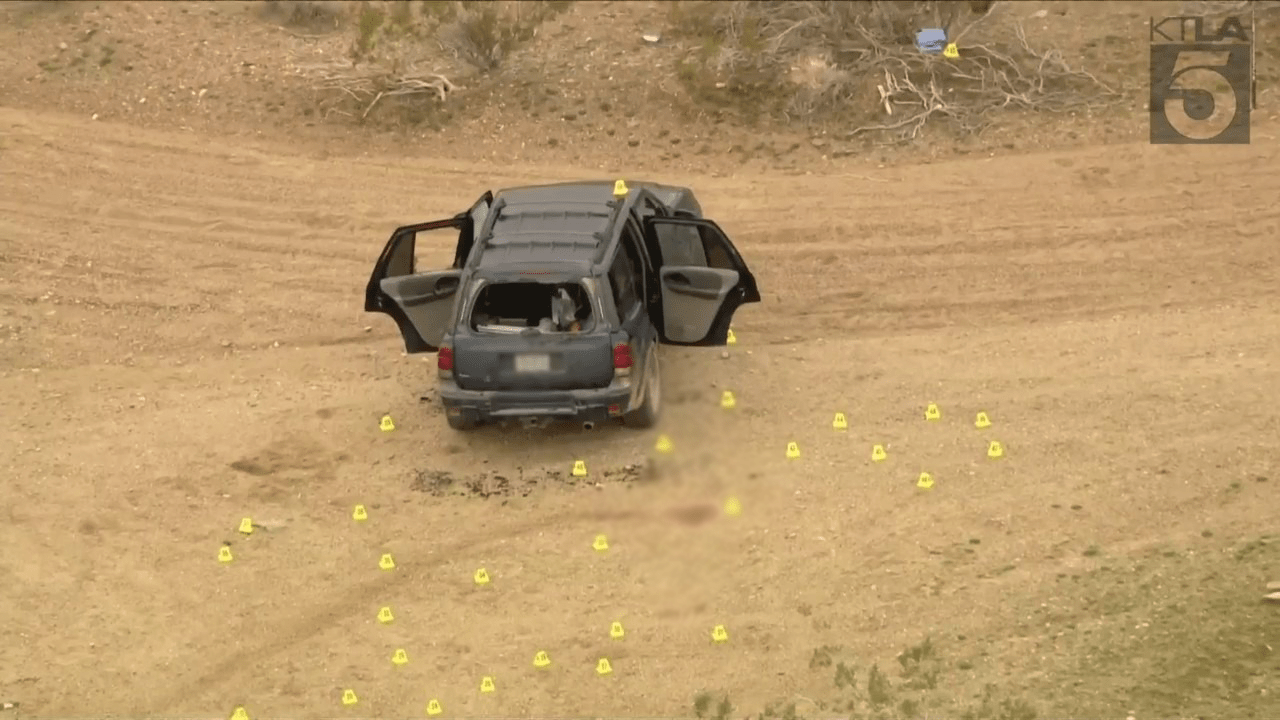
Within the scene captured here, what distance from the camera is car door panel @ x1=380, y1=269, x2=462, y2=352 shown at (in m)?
13.0

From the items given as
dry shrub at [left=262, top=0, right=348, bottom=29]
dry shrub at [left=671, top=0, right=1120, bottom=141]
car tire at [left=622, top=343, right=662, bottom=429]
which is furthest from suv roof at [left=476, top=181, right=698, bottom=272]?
dry shrub at [left=262, top=0, right=348, bottom=29]

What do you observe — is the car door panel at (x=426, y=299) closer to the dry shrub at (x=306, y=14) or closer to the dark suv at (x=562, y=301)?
the dark suv at (x=562, y=301)

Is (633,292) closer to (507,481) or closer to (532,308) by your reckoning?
(532,308)

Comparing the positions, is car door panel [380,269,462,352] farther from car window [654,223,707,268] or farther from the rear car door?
car window [654,223,707,268]

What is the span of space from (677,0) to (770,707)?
12.8 meters

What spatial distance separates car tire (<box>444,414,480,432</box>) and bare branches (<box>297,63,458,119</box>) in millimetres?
7162

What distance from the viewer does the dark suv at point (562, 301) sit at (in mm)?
12109

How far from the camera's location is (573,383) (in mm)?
12125

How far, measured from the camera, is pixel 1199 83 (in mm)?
18641

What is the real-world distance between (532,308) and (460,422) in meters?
1.03

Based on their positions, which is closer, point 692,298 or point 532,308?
point 532,308

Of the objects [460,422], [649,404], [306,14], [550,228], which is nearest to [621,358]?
[649,404]

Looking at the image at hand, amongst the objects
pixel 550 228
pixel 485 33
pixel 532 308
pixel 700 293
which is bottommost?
pixel 485 33

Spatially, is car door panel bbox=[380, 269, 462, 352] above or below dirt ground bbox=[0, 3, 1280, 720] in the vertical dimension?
above
